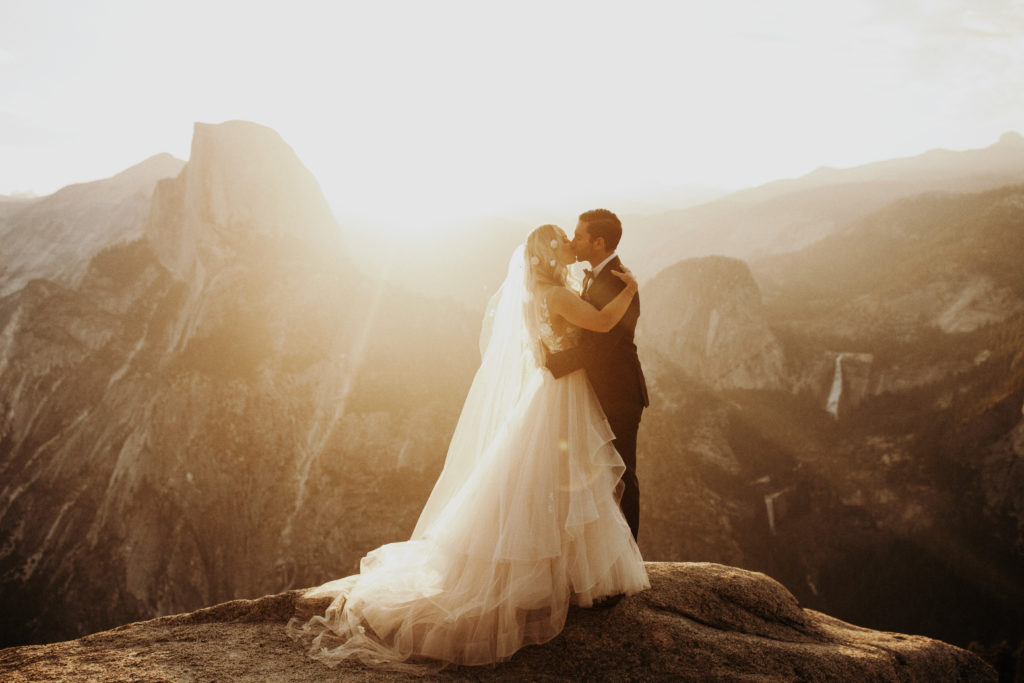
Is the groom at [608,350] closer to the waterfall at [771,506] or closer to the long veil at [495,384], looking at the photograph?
the long veil at [495,384]

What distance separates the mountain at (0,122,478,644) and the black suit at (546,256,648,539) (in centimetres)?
2386

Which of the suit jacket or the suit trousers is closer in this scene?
the suit jacket

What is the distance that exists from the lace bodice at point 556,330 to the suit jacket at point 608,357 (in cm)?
7

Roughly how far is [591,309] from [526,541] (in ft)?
6.19

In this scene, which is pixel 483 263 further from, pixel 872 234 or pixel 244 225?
pixel 872 234

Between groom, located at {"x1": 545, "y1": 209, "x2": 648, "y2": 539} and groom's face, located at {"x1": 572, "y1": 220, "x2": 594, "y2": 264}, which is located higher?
groom's face, located at {"x1": 572, "y1": 220, "x2": 594, "y2": 264}

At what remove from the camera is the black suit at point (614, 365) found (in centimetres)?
421

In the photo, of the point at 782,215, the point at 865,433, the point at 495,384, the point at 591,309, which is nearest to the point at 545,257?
the point at 591,309

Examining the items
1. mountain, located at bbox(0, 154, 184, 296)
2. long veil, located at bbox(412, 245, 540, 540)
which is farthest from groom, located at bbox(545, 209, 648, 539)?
mountain, located at bbox(0, 154, 184, 296)

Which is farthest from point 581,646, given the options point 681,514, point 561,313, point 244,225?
point 244,225

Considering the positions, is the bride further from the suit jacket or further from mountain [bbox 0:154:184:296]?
mountain [bbox 0:154:184:296]

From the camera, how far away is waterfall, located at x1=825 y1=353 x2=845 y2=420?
3916cm

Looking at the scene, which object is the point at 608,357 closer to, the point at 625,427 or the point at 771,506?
the point at 625,427

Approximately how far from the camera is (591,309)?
13.1 feet
